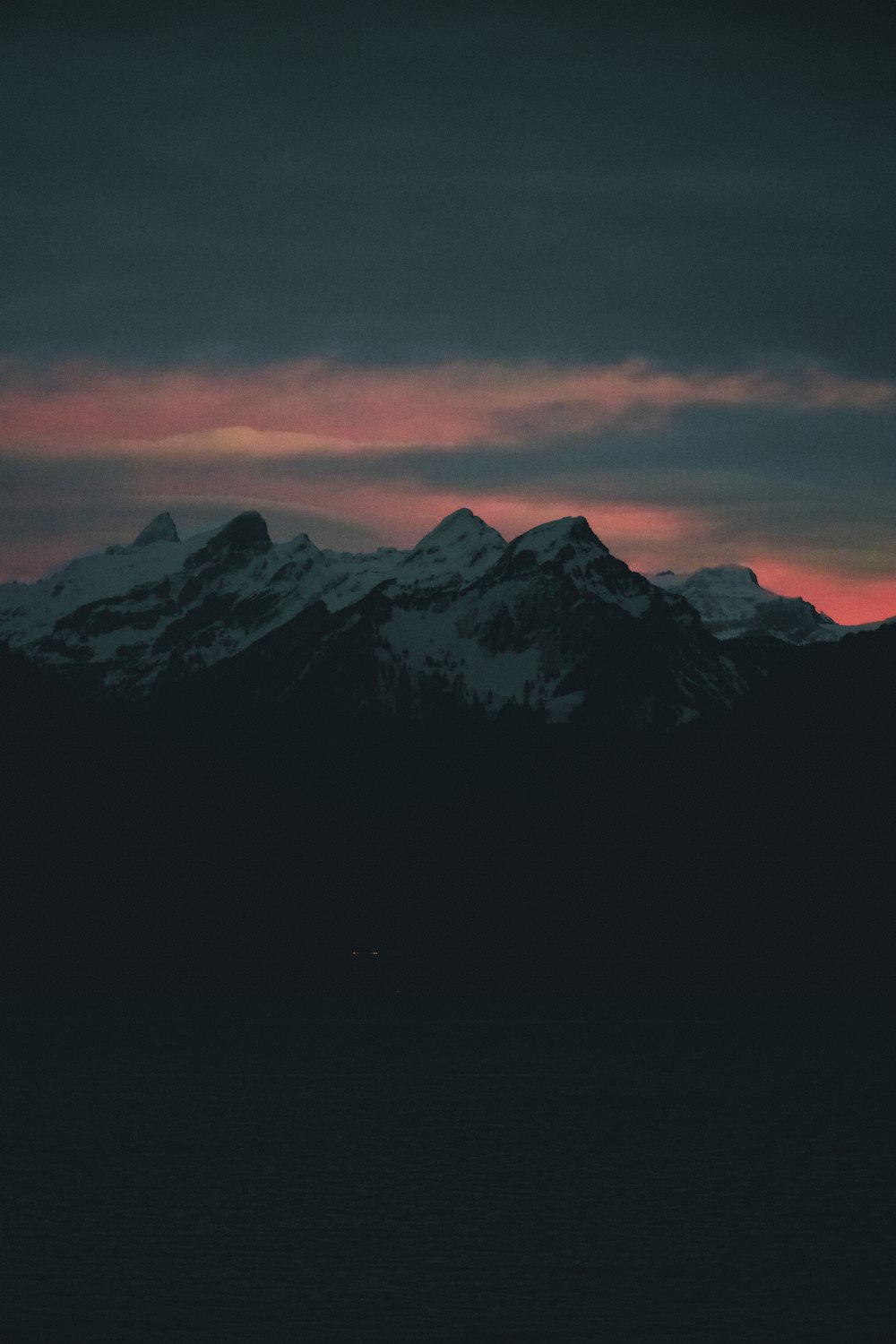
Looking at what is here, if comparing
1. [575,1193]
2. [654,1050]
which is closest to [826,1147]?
[575,1193]

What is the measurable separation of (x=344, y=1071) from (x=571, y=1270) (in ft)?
318

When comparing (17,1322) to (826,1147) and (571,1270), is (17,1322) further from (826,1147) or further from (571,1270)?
(826,1147)

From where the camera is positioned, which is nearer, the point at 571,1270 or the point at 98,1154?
the point at 571,1270

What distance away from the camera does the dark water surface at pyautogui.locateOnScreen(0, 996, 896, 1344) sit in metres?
61.8

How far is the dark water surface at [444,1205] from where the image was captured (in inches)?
2434

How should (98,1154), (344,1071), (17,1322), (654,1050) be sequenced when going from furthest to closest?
(654,1050)
(344,1071)
(98,1154)
(17,1322)

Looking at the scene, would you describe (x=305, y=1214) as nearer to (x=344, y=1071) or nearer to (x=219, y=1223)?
(x=219, y=1223)

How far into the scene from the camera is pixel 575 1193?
9244cm

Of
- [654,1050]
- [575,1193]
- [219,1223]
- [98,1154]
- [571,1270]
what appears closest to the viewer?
[571,1270]

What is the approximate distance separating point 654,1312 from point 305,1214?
24.3 meters

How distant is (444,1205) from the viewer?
86562mm

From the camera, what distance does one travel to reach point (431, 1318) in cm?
6075

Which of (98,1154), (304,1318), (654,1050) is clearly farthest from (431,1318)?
(654,1050)

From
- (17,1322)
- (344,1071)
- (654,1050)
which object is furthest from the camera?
(654,1050)
